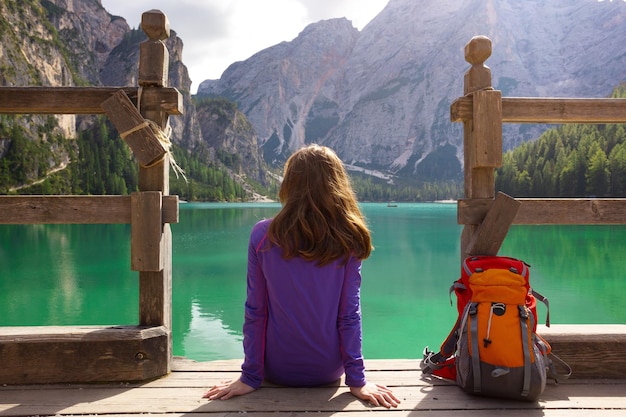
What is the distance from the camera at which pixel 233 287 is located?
675 inches

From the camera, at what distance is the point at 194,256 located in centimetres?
2461

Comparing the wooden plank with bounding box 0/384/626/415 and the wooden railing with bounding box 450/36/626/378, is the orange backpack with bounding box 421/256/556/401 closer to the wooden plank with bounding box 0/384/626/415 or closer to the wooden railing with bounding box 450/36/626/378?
the wooden plank with bounding box 0/384/626/415

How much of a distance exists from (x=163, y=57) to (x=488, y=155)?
2.47 m

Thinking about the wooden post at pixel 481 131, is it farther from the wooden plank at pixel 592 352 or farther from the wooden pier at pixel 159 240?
the wooden plank at pixel 592 352

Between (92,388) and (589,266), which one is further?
Answer: (589,266)

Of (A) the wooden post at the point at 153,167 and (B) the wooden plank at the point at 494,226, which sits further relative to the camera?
(A) the wooden post at the point at 153,167

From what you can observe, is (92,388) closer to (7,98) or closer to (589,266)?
(7,98)

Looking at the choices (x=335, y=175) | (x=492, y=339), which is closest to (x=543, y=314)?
(x=492, y=339)

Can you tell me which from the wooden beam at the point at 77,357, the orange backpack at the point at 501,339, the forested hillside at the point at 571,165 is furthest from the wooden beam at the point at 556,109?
the forested hillside at the point at 571,165

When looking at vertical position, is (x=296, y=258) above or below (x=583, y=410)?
above

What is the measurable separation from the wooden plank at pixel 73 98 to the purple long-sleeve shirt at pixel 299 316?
1.43 metres

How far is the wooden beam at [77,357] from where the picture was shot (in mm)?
3314

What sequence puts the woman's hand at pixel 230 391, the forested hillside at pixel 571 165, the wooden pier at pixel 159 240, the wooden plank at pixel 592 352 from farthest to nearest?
the forested hillside at pixel 571 165
the wooden plank at pixel 592 352
the wooden pier at pixel 159 240
the woman's hand at pixel 230 391

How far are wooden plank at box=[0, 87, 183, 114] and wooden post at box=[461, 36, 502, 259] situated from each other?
2.17 meters
